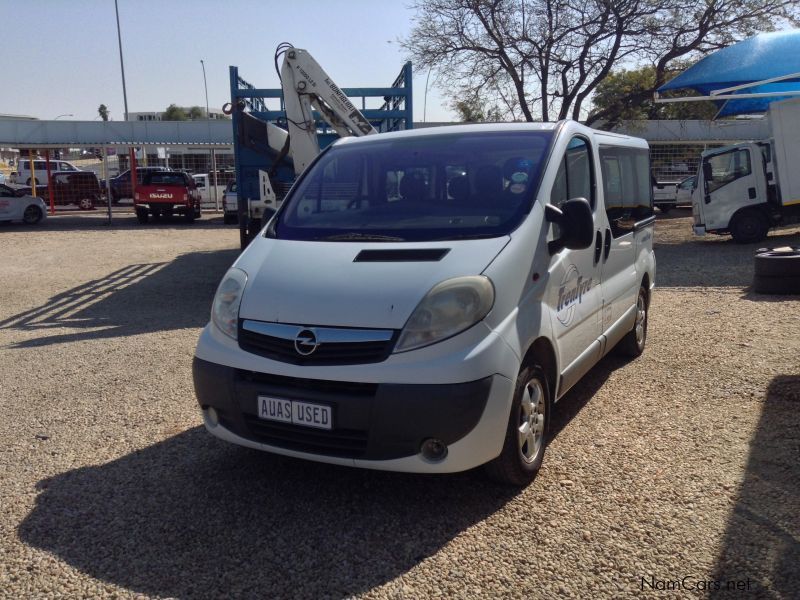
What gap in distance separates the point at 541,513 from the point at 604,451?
3.16 feet

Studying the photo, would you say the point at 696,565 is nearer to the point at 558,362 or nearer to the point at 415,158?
the point at 558,362

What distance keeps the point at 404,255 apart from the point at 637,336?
3494 mm

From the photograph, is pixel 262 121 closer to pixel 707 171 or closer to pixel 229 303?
pixel 229 303

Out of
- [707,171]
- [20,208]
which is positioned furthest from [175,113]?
[707,171]

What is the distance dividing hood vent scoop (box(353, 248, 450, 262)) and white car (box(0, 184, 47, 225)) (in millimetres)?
23551

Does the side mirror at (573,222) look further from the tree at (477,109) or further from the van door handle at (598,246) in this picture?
the tree at (477,109)

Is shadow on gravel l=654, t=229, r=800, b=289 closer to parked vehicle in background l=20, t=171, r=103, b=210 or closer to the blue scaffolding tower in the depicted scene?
the blue scaffolding tower

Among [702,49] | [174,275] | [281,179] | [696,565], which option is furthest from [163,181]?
[696,565]

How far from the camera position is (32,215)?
24.6 meters

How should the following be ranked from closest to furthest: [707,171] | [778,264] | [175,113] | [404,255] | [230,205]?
[404,255] < [778,264] < [707,171] < [230,205] < [175,113]

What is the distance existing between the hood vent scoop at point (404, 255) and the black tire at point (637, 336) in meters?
3.14

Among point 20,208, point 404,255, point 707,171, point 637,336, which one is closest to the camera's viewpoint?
point 404,255

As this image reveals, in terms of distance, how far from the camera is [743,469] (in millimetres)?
4133

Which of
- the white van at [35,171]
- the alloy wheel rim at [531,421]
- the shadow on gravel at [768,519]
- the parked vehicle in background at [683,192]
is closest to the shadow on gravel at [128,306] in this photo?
the alloy wheel rim at [531,421]
